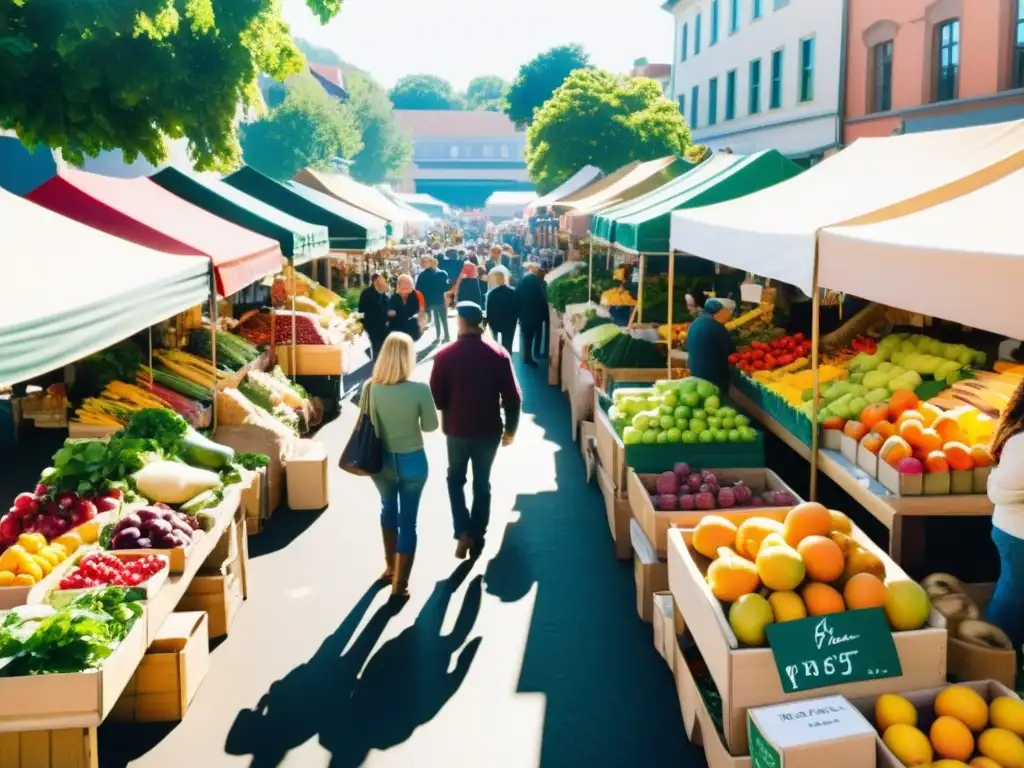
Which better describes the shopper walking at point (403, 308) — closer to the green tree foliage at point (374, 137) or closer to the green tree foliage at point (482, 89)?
the green tree foliage at point (374, 137)

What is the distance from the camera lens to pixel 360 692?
5.16 meters

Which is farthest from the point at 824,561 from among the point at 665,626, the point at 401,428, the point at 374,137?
the point at 374,137

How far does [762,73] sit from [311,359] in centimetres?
2347

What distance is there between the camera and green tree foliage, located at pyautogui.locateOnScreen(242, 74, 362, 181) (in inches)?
2026

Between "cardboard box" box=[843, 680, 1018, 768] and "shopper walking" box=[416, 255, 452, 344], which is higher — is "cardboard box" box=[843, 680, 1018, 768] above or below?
below

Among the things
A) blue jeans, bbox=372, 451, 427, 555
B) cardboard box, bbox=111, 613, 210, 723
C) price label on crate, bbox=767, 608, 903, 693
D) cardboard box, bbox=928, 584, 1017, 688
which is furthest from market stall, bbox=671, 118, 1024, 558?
cardboard box, bbox=111, 613, 210, 723

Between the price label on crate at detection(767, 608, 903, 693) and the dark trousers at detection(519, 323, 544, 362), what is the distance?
496 inches

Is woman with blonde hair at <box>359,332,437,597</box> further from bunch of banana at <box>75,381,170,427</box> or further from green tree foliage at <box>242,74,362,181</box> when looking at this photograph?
green tree foliage at <box>242,74,362,181</box>

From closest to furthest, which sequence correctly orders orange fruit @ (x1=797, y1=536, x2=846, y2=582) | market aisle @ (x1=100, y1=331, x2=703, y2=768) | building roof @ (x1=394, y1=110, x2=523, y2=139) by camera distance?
orange fruit @ (x1=797, y1=536, x2=846, y2=582), market aisle @ (x1=100, y1=331, x2=703, y2=768), building roof @ (x1=394, y1=110, x2=523, y2=139)

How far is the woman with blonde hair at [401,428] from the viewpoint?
6250 mm

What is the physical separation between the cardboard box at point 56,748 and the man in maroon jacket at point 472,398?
3371 mm

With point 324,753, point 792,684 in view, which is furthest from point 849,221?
point 324,753

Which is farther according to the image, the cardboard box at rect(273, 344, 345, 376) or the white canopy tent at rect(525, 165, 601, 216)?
the white canopy tent at rect(525, 165, 601, 216)

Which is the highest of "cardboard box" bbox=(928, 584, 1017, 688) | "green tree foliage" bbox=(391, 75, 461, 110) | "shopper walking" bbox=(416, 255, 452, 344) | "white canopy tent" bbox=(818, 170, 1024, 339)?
"green tree foliage" bbox=(391, 75, 461, 110)
